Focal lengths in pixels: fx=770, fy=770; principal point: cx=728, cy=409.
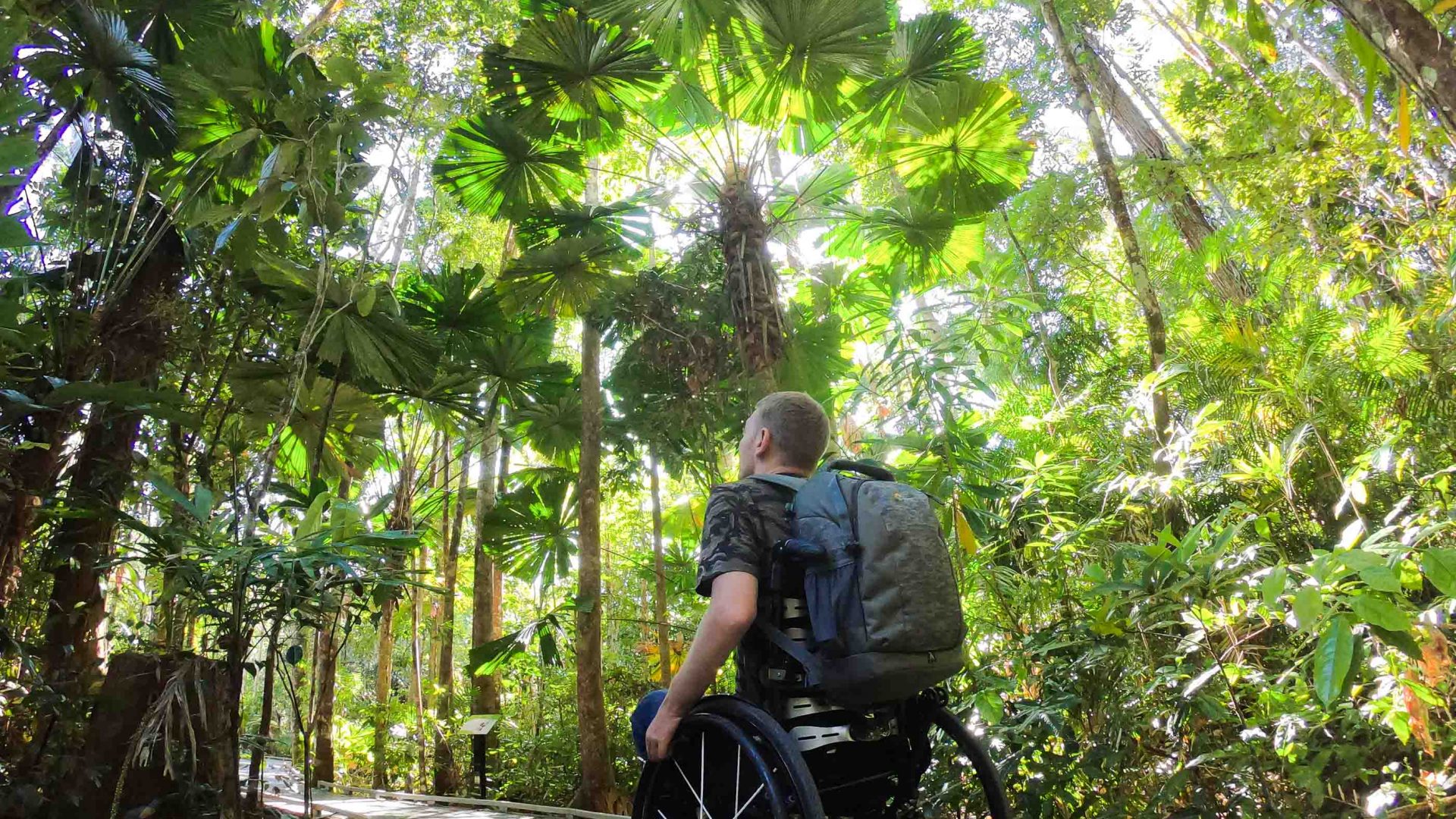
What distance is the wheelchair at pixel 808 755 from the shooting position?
1600 millimetres

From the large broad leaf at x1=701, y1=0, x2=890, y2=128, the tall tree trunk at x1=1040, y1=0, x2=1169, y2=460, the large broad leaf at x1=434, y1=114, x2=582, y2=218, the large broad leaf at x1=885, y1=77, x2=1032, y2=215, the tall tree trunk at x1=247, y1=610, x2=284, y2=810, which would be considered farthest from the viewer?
the large broad leaf at x1=434, y1=114, x2=582, y2=218

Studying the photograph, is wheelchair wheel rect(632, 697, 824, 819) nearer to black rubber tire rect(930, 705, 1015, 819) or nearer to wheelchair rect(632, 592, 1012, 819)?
wheelchair rect(632, 592, 1012, 819)

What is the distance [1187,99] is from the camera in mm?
6730

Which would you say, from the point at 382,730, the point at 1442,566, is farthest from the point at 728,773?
the point at 382,730

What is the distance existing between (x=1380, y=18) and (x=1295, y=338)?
8.43ft

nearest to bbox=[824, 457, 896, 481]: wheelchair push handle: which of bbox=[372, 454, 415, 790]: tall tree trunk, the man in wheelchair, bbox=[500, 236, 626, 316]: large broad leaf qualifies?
the man in wheelchair

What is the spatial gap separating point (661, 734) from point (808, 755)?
324 mm

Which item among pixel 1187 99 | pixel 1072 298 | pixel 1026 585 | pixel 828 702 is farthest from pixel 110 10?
Answer: pixel 1187 99

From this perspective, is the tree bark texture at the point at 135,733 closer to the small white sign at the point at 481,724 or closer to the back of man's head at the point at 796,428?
the back of man's head at the point at 796,428

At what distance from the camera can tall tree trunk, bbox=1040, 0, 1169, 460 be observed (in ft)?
13.2

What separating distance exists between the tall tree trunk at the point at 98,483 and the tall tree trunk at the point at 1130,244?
5158 mm

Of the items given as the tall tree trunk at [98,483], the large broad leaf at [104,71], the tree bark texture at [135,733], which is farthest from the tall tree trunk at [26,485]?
the large broad leaf at [104,71]

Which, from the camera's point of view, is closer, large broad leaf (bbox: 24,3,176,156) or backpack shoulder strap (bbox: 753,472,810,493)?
backpack shoulder strap (bbox: 753,472,810,493)

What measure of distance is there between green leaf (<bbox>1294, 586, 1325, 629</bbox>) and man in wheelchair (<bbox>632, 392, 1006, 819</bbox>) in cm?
58
